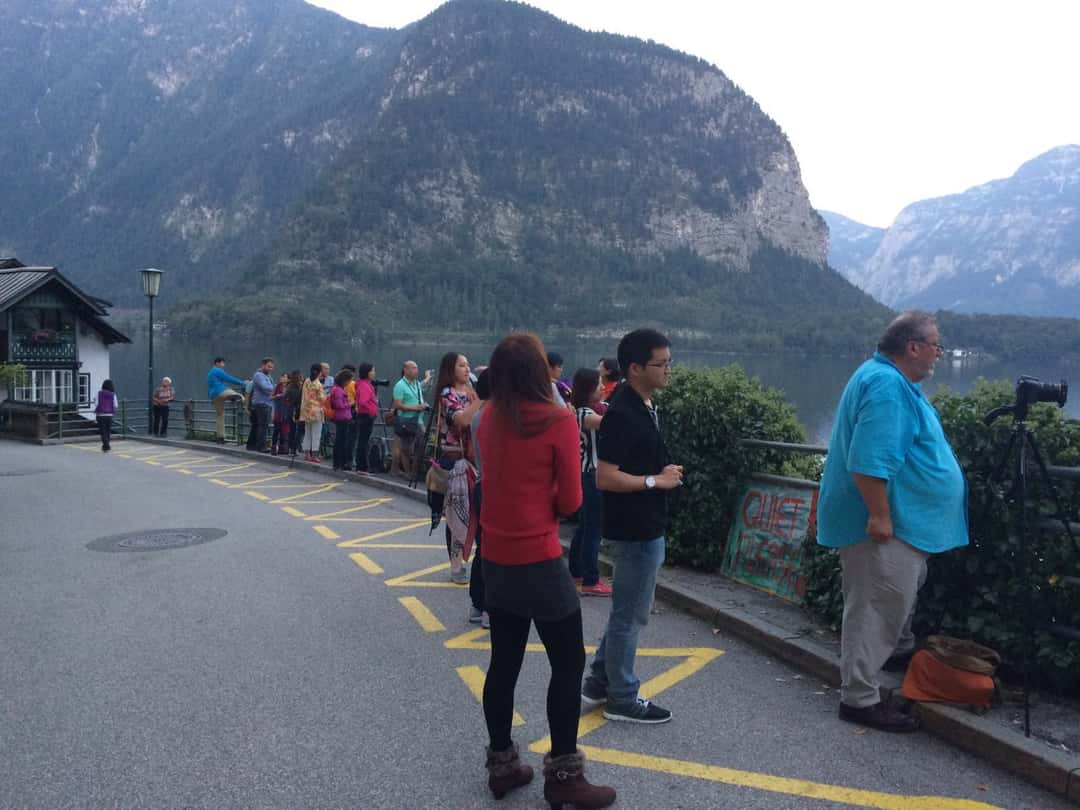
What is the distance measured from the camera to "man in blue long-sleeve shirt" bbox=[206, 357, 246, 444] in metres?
19.5

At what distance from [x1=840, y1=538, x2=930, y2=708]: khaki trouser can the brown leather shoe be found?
0.11 ft

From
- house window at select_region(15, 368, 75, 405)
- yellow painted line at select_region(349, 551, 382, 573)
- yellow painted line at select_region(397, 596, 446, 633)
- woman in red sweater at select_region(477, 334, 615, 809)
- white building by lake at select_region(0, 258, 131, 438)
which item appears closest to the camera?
woman in red sweater at select_region(477, 334, 615, 809)

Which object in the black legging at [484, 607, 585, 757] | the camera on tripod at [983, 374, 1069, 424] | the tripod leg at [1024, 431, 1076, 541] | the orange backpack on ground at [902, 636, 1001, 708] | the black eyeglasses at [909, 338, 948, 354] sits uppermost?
the black eyeglasses at [909, 338, 948, 354]

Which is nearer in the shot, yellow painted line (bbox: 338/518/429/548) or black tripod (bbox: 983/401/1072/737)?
black tripod (bbox: 983/401/1072/737)

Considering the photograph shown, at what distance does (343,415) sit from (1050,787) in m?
12.0

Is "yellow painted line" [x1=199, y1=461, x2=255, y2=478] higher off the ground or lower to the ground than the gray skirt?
lower

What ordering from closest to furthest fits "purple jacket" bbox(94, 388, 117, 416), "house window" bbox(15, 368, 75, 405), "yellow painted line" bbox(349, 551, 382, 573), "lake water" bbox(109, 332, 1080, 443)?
"yellow painted line" bbox(349, 551, 382, 573) < "purple jacket" bbox(94, 388, 117, 416) < "house window" bbox(15, 368, 75, 405) < "lake water" bbox(109, 332, 1080, 443)

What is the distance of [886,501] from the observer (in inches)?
168

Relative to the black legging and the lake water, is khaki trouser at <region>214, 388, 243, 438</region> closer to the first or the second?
the black legging

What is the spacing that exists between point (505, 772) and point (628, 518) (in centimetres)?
123

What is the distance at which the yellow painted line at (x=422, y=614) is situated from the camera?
6316 millimetres

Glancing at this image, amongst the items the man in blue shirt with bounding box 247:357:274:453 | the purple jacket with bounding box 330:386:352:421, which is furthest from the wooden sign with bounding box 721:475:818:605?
the man in blue shirt with bounding box 247:357:274:453

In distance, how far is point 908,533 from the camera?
4.32 meters

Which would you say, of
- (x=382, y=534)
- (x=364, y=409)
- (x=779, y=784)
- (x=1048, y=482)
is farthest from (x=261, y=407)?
(x=1048, y=482)
